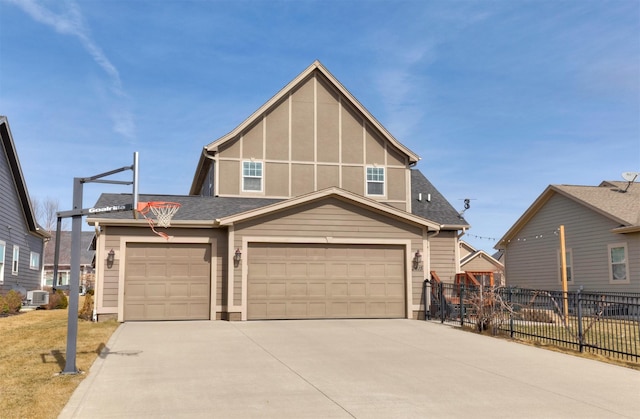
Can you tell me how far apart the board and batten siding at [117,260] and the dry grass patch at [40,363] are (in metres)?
1.00

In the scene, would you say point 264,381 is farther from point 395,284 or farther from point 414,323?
point 395,284

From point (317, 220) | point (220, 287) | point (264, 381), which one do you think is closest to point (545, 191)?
point (317, 220)

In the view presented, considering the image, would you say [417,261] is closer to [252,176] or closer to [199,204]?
[252,176]

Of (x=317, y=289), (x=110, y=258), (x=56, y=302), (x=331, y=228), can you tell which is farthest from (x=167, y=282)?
(x=56, y=302)

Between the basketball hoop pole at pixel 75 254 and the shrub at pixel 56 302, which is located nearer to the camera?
the basketball hoop pole at pixel 75 254

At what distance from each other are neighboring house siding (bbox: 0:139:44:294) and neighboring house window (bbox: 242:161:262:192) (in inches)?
395

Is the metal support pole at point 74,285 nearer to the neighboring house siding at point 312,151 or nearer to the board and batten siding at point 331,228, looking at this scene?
the board and batten siding at point 331,228

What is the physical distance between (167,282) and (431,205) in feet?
36.4

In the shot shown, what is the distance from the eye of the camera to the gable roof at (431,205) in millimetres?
22203

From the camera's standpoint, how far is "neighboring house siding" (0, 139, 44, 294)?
2392cm

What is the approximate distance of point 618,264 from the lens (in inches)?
912

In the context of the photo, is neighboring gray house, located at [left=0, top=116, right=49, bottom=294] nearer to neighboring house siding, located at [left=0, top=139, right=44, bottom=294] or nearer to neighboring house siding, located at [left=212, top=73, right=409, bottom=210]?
neighboring house siding, located at [left=0, top=139, right=44, bottom=294]

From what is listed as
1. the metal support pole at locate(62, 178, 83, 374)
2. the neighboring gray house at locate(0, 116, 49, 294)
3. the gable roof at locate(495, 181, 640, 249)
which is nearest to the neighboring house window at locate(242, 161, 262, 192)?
the neighboring gray house at locate(0, 116, 49, 294)

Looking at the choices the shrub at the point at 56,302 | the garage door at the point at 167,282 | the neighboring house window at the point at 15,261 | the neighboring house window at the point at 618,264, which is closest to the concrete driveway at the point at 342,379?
the garage door at the point at 167,282
